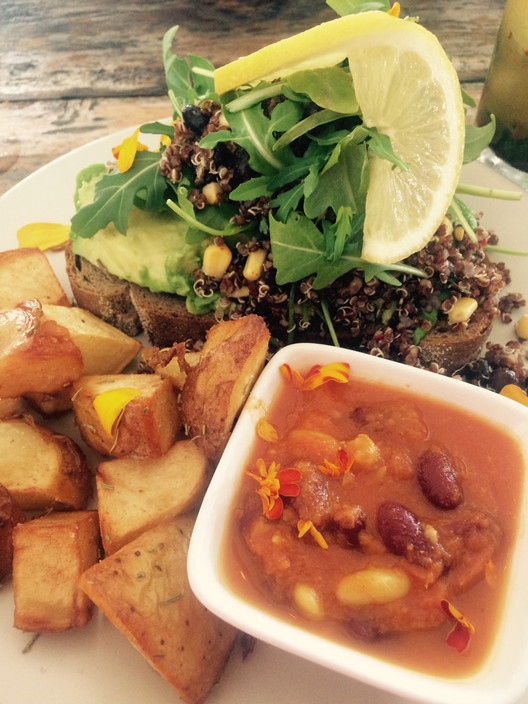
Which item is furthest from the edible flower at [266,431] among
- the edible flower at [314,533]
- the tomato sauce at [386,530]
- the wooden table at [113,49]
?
the wooden table at [113,49]

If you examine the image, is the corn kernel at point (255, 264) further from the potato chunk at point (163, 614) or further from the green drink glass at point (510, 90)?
the green drink glass at point (510, 90)

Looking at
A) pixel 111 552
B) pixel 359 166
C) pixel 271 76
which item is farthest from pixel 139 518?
pixel 271 76

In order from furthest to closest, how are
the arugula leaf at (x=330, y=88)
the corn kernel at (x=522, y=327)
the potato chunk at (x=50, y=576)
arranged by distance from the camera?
the corn kernel at (x=522, y=327), the arugula leaf at (x=330, y=88), the potato chunk at (x=50, y=576)

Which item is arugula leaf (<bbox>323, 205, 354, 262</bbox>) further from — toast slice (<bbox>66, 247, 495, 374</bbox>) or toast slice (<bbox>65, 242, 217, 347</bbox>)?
toast slice (<bbox>65, 242, 217, 347</bbox>)

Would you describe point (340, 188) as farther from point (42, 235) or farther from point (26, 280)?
point (42, 235)

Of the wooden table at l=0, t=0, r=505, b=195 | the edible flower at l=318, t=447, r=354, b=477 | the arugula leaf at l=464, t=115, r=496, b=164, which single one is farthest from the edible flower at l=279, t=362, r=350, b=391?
the wooden table at l=0, t=0, r=505, b=195

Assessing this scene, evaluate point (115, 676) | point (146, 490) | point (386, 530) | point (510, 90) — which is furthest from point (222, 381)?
point (510, 90)
